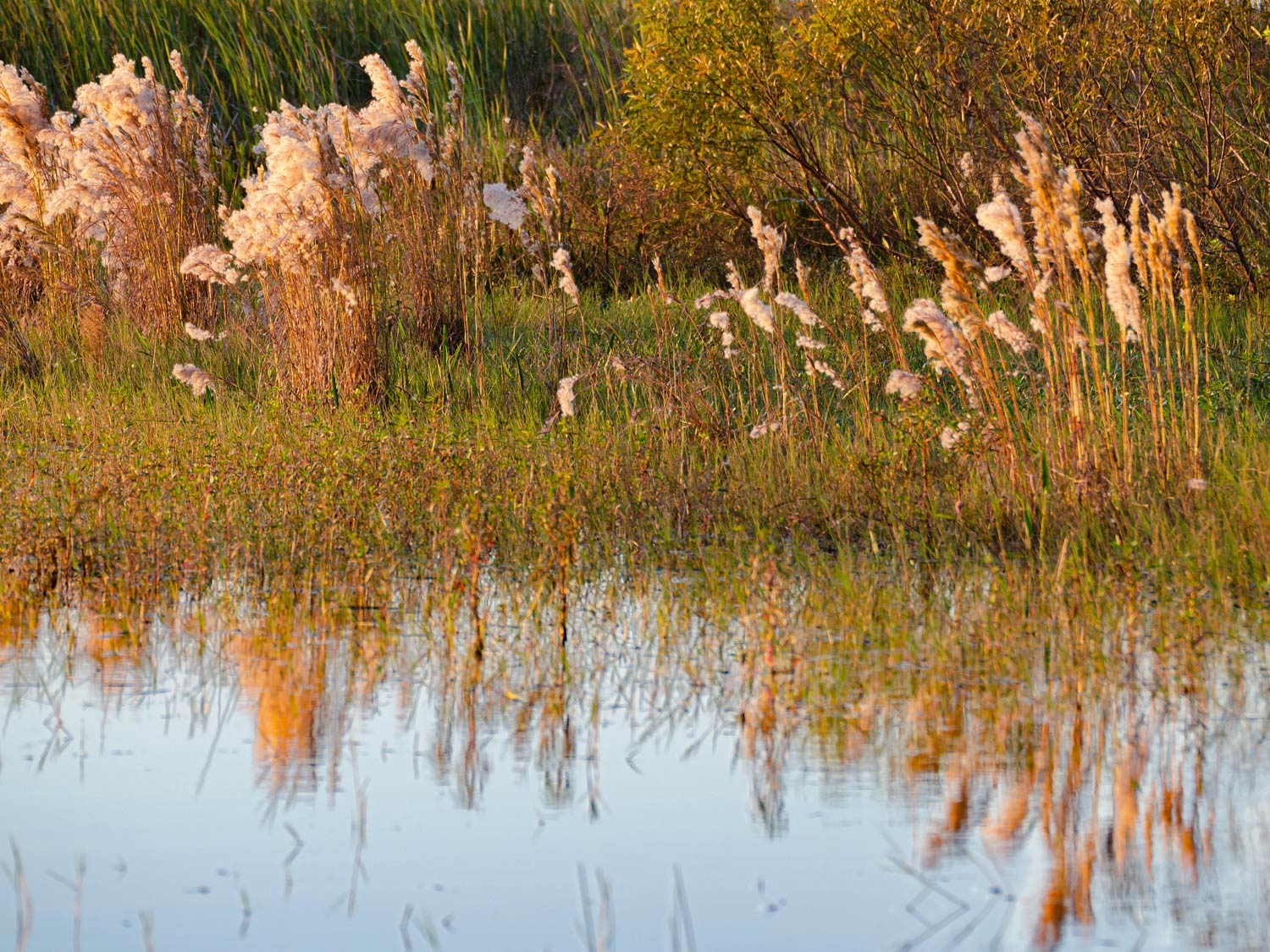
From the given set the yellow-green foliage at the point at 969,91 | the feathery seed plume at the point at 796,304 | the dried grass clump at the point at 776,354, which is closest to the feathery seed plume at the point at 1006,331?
the dried grass clump at the point at 776,354

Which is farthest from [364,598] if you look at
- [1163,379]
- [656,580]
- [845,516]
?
[1163,379]

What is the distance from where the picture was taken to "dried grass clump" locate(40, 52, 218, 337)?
9969mm

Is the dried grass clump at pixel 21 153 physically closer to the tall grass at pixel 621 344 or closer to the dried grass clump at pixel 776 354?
the tall grass at pixel 621 344

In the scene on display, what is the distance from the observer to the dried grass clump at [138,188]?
32.7 ft

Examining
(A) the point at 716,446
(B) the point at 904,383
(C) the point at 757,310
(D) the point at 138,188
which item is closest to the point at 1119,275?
(B) the point at 904,383

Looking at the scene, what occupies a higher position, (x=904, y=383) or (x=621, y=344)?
(x=621, y=344)

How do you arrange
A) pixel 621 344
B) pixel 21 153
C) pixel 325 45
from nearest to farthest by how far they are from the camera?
pixel 621 344 < pixel 21 153 < pixel 325 45

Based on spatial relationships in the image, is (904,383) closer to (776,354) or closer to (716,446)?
(716,446)

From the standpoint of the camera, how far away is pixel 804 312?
6121mm

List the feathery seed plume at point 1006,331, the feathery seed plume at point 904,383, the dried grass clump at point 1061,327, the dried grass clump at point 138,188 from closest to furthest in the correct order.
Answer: the dried grass clump at point 1061,327
the feathery seed plume at point 1006,331
the feathery seed plume at point 904,383
the dried grass clump at point 138,188

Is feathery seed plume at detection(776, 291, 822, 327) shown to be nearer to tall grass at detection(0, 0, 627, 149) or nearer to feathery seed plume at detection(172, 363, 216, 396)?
feathery seed plume at detection(172, 363, 216, 396)

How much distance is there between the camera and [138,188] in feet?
33.3

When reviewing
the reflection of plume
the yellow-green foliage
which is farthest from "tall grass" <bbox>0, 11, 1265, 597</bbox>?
the reflection of plume

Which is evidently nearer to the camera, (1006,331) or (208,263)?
(1006,331)
